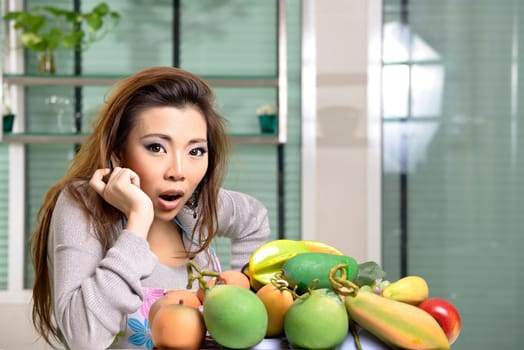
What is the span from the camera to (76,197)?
126 centimetres

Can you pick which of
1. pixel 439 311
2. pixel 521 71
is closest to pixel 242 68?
pixel 521 71

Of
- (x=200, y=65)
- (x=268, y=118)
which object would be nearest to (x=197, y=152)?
(x=268, y=118)

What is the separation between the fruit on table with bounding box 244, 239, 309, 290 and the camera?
86 centimetres

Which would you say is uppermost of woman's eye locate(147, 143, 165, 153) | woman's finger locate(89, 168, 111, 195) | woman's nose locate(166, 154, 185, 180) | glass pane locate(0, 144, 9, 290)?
woman's eye locate(147, 143, 165, 153)

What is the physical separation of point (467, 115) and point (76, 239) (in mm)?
2614

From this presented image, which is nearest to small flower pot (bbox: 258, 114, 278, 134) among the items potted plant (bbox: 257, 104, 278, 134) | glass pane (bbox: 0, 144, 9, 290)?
potted plant (bbox: 257, 104, 278, 134)

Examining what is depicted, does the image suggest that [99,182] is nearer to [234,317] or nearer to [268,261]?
[268,261]

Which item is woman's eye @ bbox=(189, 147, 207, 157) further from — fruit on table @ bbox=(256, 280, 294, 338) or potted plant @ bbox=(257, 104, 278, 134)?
potted plant @ bbox=(257, 104, 278, 134)

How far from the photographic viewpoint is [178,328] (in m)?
0.72

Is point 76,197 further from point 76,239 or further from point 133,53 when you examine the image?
point 133,53

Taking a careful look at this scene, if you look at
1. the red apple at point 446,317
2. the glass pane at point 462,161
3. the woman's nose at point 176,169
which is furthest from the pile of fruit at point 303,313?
the glass pane at point 462,161

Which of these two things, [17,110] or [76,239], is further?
[17,110]

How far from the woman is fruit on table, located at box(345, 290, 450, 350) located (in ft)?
1.36

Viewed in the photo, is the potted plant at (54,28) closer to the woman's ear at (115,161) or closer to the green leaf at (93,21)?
the green leaf at (93,21)
